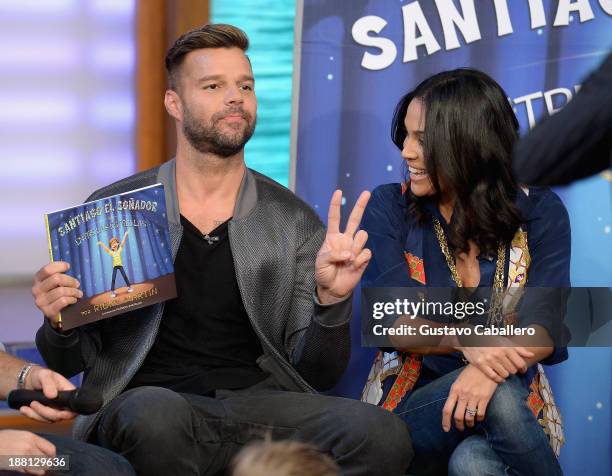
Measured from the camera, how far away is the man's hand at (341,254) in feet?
8.61

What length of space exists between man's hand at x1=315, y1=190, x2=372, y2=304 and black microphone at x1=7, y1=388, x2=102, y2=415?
2.17ft

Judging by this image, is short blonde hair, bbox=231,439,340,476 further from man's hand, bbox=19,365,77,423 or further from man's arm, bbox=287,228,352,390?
man's arm, bbox=287,228,352,390

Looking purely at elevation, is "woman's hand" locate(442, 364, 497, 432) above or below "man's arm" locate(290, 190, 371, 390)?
below

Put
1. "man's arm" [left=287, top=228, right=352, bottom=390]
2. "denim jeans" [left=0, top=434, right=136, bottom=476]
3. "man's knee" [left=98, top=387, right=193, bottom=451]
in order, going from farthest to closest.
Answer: "man's arm" [left=287, top=228, right=352, bottom=390] → "man's knee" [left=98, top=387, right=193, bottom=451] → "denim jeans" [left=0, top=434, right=136, bottom=476]

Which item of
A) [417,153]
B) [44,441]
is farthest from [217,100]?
[44,441]

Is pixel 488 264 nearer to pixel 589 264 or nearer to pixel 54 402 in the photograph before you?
pixel 589 264

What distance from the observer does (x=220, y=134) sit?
2.94 metres

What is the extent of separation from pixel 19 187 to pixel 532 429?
6.68 ft

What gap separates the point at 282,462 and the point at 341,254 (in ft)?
3.84

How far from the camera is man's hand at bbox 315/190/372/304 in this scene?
2.62 m

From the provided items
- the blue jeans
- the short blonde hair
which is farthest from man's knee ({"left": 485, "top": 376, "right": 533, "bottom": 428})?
the short blonde hair

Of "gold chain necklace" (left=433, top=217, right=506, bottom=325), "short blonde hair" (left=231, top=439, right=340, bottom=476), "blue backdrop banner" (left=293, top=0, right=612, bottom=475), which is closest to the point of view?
"short blonde hair" (left=231, top=439, right=340, bottom=476)

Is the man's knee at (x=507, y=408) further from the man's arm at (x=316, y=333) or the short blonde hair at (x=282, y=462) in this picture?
the short blonde hair at (x=282, y=462)

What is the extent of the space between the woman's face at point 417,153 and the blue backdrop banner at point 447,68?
14.8 inches
